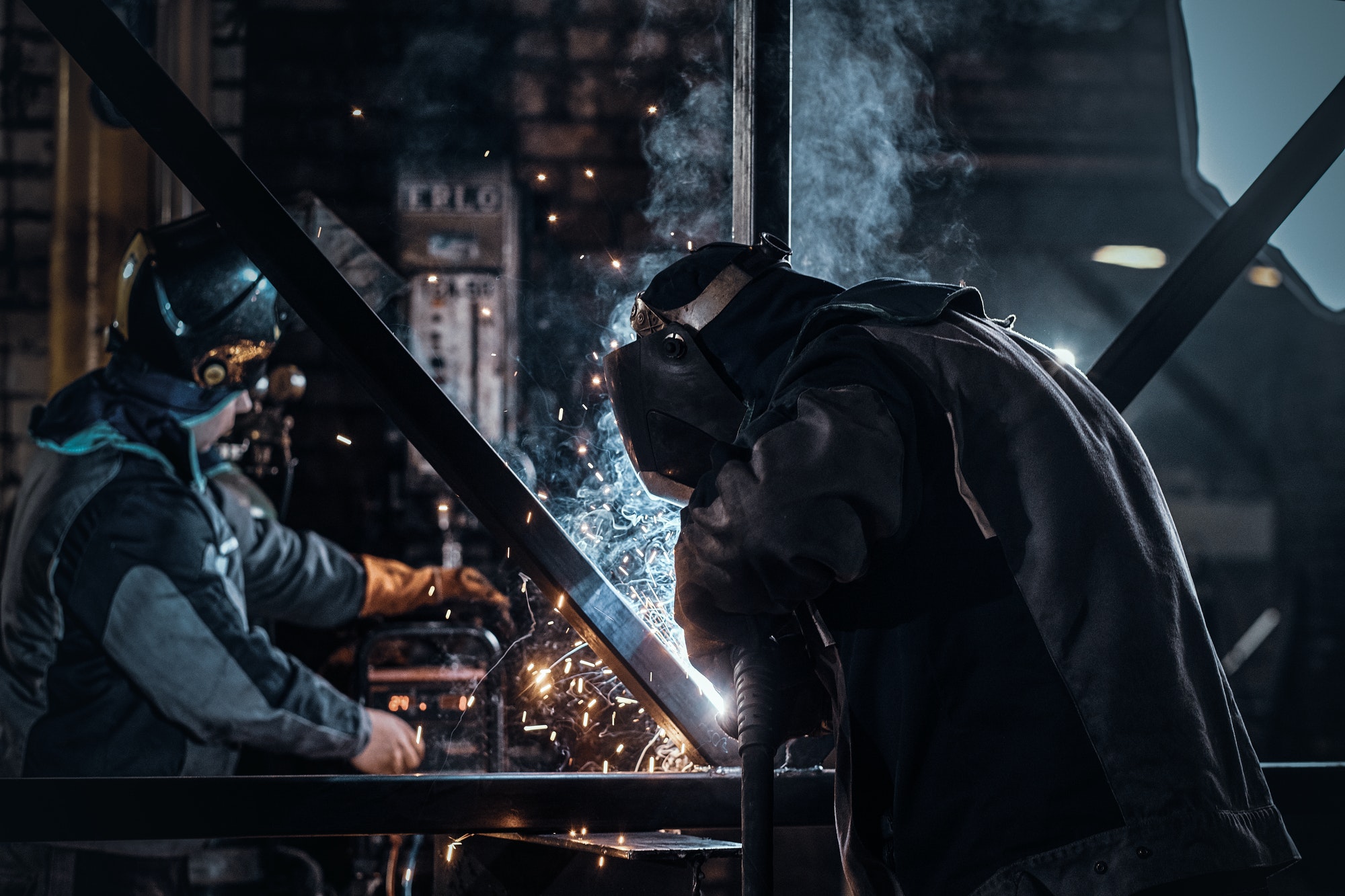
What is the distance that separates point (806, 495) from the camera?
1.20m

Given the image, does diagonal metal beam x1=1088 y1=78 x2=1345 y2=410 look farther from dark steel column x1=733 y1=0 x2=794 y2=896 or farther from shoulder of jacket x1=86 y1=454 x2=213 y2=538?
shoulder of jacket x1=86 y1=454 x2=213 y2=538

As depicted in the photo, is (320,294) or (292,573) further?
(292,573)

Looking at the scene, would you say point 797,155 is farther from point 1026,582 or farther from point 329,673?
point 329,673

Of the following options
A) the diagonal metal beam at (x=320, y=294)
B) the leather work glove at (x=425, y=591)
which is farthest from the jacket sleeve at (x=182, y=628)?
the diagonal metal beam at (x=320, y=294)

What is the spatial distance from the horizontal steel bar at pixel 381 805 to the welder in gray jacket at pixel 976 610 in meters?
0.44

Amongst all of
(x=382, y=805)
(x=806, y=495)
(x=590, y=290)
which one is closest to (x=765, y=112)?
(x=806, y=495)

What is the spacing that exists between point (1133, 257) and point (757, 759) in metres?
4.24

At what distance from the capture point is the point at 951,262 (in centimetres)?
273

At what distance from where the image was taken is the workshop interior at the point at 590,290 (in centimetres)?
175

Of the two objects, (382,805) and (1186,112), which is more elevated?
(1186,112)

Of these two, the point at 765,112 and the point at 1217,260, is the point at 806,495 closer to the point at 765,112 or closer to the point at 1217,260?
the point at 765,112

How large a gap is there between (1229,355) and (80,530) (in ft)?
16.0

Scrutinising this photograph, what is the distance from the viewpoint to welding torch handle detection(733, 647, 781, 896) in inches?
54.1

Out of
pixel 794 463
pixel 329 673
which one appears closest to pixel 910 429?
pixel 794 463
